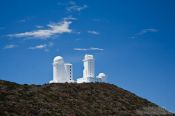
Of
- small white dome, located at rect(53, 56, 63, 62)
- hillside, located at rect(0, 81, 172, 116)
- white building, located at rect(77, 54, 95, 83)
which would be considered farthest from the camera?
white building, located at rect(77, 54, 95, 83)

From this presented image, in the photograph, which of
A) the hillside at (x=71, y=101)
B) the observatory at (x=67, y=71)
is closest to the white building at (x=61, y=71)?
the observatory at (x=67, y=71)

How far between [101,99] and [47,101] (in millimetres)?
10154

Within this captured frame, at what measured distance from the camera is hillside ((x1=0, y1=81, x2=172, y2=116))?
41.0 m

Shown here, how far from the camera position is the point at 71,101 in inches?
1889

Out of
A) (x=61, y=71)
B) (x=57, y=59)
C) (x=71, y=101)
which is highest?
(x=57, y=59)

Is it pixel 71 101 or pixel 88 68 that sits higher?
pixel 88 68

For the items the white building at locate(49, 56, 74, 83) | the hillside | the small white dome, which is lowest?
the hillside

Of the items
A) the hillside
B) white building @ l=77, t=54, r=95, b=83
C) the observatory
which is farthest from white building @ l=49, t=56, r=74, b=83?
the hillside

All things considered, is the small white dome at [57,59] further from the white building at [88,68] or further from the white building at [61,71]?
the white building at [88,68]

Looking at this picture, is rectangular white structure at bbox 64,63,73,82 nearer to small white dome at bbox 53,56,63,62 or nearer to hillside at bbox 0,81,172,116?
small white dome at bbox 53,56,63,62

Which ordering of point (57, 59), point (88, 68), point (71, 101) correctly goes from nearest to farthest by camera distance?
point (71, 101) < point (57, 59) < point (88, 68)

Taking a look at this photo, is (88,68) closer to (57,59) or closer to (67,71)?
(67,71)

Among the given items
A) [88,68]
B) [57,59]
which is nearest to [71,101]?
[57,59]

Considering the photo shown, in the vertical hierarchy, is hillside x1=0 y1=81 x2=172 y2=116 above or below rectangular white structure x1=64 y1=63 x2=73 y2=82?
below
